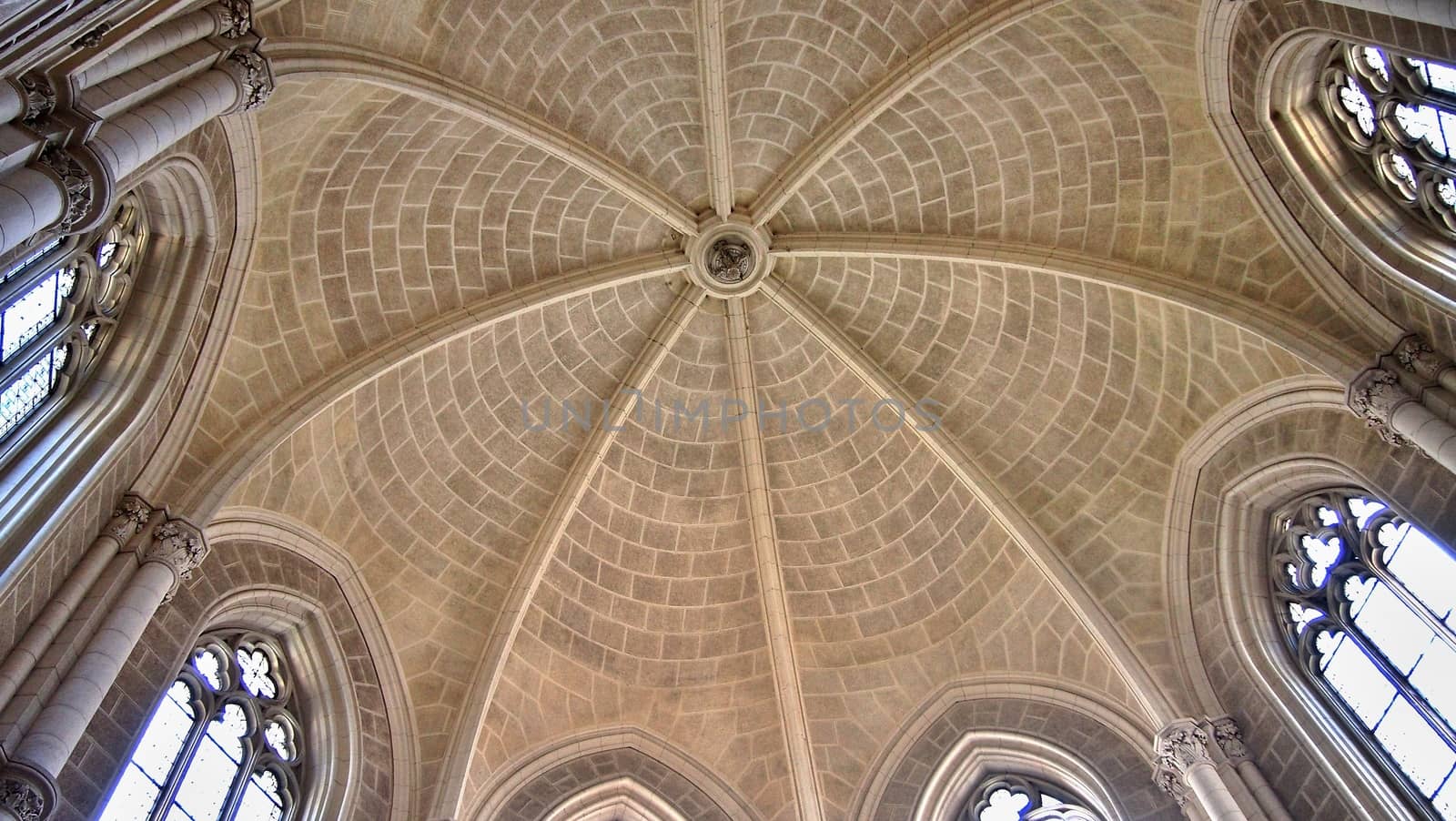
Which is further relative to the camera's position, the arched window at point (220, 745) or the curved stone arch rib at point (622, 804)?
the curved stone arch rib at point (622, 804)

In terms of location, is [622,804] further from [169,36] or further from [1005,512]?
[169,36]

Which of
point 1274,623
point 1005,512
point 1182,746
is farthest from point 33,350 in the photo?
point 1274,623

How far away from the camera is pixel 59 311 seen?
36.0 feet

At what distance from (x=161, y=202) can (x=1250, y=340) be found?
1129cm

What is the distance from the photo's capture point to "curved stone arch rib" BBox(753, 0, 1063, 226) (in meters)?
13.9

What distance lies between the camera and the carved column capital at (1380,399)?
1161 centimetres

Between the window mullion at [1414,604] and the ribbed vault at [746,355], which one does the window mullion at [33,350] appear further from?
the window mullion at [1414,604]

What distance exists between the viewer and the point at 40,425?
10.6 meters

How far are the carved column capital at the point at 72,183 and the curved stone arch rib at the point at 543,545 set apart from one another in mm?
7849

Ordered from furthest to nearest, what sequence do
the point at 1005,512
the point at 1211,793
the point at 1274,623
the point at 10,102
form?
the point at 1005,512
the point at 1274,623
the point at 1211,793
the point at 10,102

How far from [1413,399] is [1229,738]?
3.97 m

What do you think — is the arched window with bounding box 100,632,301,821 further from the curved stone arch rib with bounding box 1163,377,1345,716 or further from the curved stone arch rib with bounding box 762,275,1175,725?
the curved stone arch rib with bounding box 1163,377,1345,716

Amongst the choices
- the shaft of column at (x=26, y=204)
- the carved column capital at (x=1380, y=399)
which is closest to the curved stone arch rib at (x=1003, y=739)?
the carved column capital at (x=1380, y=399)

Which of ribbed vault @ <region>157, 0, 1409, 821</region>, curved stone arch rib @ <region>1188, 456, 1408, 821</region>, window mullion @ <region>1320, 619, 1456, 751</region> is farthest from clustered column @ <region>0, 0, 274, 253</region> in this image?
window mullion @ <region>1320, 619, 1456, 751</region>
